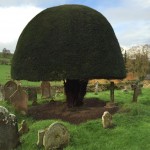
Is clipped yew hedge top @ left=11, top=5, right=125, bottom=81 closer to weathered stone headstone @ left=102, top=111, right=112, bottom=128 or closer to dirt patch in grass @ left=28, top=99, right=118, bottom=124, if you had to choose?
dirt patch in grass @ left=28, top=99, right=118, bottom=124

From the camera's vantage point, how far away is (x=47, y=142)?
12.7 metres

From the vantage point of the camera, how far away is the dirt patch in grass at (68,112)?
53.5ft

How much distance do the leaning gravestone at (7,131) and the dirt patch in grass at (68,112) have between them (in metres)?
3.34

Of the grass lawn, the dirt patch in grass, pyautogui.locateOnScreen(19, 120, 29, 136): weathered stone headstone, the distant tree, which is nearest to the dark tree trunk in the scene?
the dirt patch in grass

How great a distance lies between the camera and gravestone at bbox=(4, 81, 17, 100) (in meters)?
21.3

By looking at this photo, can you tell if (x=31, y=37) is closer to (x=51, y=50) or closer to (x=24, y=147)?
(x=51, y=50)

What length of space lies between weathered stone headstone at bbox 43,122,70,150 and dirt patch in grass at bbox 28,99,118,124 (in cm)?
281

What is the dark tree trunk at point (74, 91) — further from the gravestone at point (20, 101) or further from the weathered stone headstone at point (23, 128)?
the weathered stone headstone at point (23, 128)

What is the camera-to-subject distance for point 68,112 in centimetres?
1745

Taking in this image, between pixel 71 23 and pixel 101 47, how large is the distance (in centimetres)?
163

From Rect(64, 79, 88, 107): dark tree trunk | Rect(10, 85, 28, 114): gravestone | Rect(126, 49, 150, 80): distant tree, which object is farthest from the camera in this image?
Rect(126, 49, 150, 80): distant tree

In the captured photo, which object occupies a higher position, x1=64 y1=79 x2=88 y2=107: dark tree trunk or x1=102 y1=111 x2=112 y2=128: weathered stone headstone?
x1=64 y1=79 x2=88 y2=107: dark tree trunk

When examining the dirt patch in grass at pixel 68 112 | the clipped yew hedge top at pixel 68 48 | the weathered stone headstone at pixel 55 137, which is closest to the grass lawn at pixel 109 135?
the weathered stone headstone at pixel 55 137

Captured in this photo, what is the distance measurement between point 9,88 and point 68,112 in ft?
16.8
